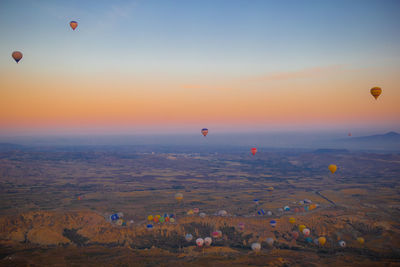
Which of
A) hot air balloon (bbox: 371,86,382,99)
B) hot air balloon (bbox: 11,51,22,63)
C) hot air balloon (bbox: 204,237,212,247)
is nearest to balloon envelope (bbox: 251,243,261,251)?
hot air balloon (bbox: 204,237,212,247)

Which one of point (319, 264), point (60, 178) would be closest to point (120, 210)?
point (319, 264)

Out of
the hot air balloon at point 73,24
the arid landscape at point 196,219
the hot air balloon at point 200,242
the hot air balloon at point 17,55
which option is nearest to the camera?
the arid landscape at point 196,219

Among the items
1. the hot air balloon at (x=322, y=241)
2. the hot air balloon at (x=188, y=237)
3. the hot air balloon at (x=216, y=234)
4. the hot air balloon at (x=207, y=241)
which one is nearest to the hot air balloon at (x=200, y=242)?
the hot air balloon at (x=207, y=241)

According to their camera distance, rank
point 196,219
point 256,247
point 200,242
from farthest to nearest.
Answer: point 196,219 < point 200,242 < point 256,247

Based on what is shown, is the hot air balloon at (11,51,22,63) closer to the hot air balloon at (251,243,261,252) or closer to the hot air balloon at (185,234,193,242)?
the hot air balloon at (185,234,193,242)

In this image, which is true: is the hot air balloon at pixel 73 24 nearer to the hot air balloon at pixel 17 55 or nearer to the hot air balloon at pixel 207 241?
the hot air balloon at pixel 17 55

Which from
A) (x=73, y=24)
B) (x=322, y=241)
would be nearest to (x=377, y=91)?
(x=322, y=241)

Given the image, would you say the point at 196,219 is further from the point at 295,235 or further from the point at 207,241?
the point at 295,235

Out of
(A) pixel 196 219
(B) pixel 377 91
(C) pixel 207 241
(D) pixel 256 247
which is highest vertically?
(B) pixel 377 91
